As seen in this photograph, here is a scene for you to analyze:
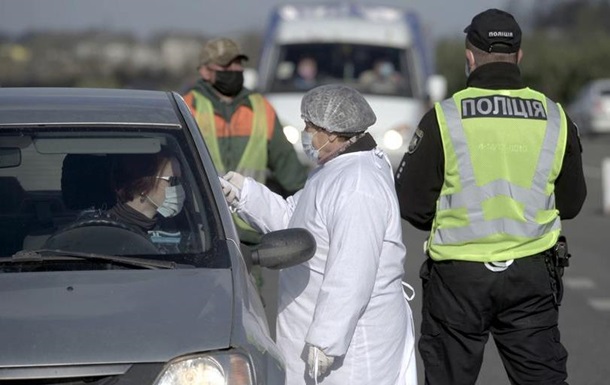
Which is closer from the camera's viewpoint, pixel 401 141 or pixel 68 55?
pixel 401 141

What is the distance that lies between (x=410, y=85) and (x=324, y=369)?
14.0m

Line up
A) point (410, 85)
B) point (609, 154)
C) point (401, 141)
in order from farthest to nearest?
point (609, 154), point (410, 85), point (401, 141)

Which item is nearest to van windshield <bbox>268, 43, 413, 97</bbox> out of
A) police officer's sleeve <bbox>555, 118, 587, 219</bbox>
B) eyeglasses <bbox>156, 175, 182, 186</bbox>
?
police officer's sleeve <bbox>555, 118, 587, 219</bbox>

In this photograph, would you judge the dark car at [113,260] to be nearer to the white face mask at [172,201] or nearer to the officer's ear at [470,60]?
the white face mask at [172,201]

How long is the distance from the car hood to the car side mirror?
28 cm

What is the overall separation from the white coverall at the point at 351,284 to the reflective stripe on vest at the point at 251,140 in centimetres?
222

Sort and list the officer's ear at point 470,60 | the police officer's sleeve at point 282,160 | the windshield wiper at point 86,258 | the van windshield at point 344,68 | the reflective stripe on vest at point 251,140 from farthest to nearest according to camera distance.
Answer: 1. the van windshield at point 344,68
2. the police officer's sleeve at point 282,160
3. the reflective stripe on vest at point 251,140
4. the officer's ear at point 470,60
5. the windshield wiper at point 86,258

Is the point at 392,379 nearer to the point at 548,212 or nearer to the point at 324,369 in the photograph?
the point at 324,369

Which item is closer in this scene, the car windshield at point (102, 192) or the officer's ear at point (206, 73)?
the car windshield at point (102, 192)

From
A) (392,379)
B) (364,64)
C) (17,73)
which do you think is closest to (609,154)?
(364,64)

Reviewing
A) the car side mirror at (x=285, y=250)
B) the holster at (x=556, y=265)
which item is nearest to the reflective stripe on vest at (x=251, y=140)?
the holster at (x=556, y=265)

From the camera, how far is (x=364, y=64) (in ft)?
64.4

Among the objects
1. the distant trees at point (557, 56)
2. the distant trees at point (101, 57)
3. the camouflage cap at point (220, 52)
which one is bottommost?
the distant trees at point (557, 56)

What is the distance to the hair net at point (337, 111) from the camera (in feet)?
18.6
